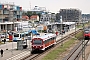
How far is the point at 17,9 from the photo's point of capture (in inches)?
4577

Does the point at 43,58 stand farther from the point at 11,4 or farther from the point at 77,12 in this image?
the point at 77,12

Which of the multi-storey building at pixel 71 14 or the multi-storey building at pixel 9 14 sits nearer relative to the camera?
the multi-storey building at pixel 9 14

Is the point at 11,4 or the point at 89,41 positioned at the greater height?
the point at 11,4

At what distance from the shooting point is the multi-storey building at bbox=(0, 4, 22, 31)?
93.2 metres

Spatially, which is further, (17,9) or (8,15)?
(17,9)

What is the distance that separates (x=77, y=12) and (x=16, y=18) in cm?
8213

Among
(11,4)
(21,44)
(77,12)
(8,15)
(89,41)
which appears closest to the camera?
(21,44)

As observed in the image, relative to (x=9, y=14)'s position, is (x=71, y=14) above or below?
below

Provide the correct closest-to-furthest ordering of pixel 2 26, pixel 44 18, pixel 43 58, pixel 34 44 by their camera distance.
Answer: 1. pixel 43 58
2. pixel 34 44
3. pixel 2 26
4. pixel 44 18

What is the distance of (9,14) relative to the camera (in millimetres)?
107500

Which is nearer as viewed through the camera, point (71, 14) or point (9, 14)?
point (9, 14)

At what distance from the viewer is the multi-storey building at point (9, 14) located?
93.2 m

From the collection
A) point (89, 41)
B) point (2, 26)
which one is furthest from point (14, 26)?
point (89, 41)

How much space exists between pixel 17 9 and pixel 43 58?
85054 mm
